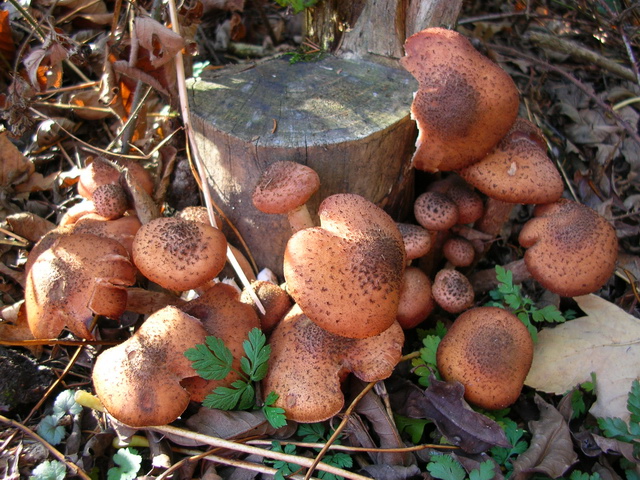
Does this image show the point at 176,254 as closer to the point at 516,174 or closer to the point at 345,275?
the point at 345,275

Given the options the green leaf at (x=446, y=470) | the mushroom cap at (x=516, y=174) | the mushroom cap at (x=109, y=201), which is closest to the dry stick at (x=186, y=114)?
the mushroom cap at (x=109, y=201)

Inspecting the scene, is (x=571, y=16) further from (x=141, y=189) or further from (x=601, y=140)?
(x=141, y=189)

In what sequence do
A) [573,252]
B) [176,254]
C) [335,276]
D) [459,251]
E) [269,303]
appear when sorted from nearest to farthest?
[335,276]
[176,254]
[573,252]
[269,303]
[459,251]

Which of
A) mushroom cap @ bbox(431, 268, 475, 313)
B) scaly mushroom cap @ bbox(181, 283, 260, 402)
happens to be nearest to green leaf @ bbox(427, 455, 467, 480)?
mushroom cap @ bbox(431, 268, 475, 313)

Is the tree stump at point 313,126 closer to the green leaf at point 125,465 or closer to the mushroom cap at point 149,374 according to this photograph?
the mushroom cap at point 149,374

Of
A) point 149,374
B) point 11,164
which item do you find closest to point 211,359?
point 149,374

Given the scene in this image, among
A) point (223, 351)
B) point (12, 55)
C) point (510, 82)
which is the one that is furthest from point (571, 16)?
point (12, 55)
